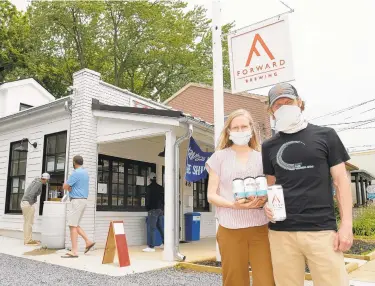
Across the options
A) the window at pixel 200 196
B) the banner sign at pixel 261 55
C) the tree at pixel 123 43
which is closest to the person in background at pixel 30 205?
the window at pixel 200 196

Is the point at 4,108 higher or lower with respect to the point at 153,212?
higher

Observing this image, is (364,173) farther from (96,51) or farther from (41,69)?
(41,69)

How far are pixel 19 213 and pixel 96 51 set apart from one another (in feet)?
56.1

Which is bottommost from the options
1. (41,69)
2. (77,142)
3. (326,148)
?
(326,148)

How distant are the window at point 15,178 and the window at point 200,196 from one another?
16.9 ft

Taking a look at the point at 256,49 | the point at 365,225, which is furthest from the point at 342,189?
the point at 365,225

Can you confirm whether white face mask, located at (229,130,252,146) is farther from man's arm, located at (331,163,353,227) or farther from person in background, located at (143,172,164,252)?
person in background, located at (143,172,164,252)

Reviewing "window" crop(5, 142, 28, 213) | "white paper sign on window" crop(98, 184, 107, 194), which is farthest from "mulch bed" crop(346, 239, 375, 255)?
"window" crop(5, 142, 28, 213)

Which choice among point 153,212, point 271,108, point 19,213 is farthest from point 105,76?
point 271,108

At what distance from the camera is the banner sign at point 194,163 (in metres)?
6.92

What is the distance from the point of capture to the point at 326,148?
2.28 metres

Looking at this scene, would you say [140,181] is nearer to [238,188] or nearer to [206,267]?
[206,267]

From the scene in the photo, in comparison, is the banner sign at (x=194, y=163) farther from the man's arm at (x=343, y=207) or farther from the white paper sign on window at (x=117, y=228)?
the man's arm at (x=343, y=207)

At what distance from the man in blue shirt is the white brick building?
3.76 ft
